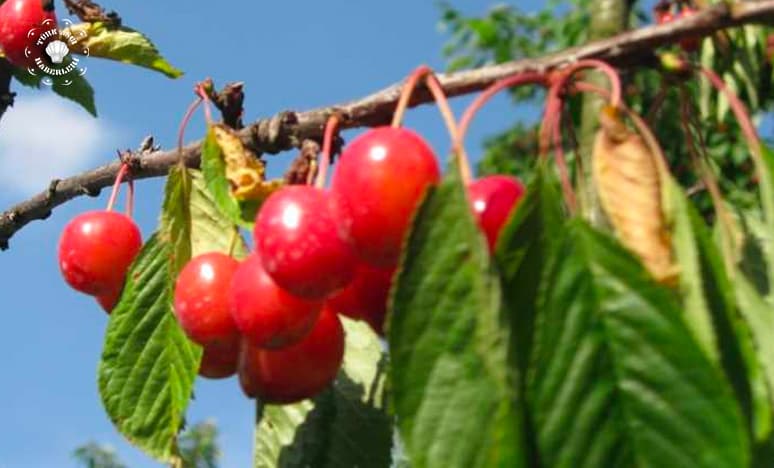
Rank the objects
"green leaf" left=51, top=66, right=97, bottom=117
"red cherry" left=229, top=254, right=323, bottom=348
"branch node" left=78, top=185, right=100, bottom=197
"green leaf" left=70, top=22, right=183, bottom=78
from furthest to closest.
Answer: "green leaf" left=51, top=66, right=97, bottom=117
"green leaf" left=70, top=22, right=183, bottom=78
"branch node" left=78, top=185, right=100, bottom=197
"red cherry" left=229, top=254, right=323, bottom=348

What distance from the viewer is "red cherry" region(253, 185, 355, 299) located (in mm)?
921

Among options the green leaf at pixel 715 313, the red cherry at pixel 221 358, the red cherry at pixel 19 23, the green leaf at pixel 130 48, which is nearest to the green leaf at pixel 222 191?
the red cherry at pixel 221 358

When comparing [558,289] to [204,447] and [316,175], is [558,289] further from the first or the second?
[204,447]

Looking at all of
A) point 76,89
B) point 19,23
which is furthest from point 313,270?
point 76,89

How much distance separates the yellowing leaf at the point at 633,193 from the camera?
0.81 metres

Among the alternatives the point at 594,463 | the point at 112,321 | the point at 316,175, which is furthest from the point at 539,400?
the point at 112,321

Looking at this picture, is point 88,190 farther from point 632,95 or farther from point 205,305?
point 632,95

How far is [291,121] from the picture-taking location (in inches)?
45.0

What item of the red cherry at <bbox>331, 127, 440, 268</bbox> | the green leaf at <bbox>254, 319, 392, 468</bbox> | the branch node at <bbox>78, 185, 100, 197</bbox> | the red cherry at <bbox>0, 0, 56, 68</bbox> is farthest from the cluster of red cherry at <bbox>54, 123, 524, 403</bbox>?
the red cherry at <bbox>0, 0, 56, 68</bbox>

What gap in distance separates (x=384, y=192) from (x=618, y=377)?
0.22 meters

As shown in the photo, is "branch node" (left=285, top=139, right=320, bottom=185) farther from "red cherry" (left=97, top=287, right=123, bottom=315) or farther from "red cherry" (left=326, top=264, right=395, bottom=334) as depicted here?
"red cherry" (left=97, top=287, right=123, bottom=315)

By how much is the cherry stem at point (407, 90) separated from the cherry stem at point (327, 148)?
87 millimetres

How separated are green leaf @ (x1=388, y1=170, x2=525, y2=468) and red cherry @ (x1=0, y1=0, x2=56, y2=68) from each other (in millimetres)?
1187

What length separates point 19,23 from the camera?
5.96ft
